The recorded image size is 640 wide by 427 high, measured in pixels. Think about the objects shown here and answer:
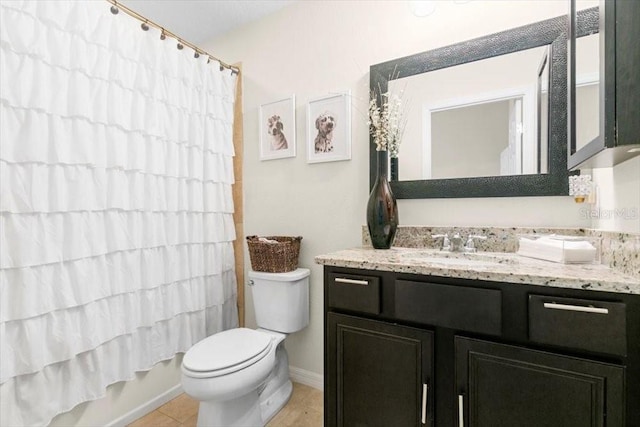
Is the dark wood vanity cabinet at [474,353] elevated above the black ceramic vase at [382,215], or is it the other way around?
the black ceramic vase at [382,215]

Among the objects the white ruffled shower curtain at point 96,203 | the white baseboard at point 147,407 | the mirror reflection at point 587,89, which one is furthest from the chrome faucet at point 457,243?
the white baseboard at point 147,407

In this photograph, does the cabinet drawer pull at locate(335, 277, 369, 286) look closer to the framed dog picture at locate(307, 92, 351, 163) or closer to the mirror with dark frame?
the mirror with dark frame

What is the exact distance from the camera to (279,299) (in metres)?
1.83

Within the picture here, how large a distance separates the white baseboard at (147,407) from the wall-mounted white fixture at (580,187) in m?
2.39

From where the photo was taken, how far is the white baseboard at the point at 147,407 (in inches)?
62.9

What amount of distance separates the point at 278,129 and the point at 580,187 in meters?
1.70

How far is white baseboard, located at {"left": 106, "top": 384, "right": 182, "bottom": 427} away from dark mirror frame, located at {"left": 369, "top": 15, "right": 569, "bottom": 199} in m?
1.76

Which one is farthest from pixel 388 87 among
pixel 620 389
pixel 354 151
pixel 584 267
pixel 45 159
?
pixel 45 159

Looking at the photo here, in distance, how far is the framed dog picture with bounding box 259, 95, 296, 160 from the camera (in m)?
2.07

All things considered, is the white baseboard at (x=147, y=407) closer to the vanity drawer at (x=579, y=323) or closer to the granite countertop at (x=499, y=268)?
the granite countertop at (x=499, y=268)

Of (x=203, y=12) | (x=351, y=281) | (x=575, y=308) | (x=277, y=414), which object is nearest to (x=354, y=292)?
(x=351, y=281)

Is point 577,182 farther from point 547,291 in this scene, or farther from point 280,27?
point 280,27

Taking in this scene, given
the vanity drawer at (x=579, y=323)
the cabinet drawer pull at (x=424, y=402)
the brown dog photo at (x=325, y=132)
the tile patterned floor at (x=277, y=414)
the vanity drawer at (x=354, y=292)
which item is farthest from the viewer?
the brown dog photo at (x=325, y=132)

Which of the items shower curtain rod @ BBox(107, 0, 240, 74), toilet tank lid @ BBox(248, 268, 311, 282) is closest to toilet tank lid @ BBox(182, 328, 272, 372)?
toilet tank lid @ BBox(248, 268, 311, 282)
